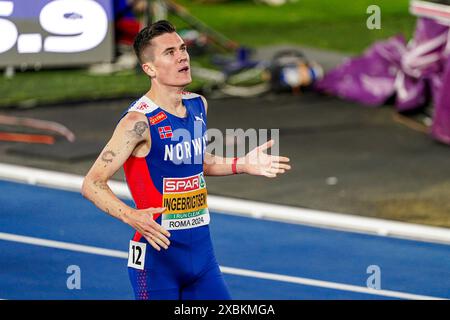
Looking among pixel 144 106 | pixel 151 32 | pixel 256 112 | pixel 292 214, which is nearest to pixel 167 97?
pixel 144 106

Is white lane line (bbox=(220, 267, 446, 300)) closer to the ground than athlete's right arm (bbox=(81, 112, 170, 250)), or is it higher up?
closer to the ground

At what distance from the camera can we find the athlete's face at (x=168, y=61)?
8.68 metres

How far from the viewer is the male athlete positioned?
8680 mm

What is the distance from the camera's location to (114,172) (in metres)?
8.48

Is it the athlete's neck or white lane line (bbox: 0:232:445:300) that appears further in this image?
white lane line (bbox: 0:232:445:300)

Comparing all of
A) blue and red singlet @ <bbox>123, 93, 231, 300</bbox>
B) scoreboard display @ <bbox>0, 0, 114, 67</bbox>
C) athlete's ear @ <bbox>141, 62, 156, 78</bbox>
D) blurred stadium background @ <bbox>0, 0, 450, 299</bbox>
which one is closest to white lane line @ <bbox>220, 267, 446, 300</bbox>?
blurred stadium background @ <bbox>0, 0, 450, 299</bbox>

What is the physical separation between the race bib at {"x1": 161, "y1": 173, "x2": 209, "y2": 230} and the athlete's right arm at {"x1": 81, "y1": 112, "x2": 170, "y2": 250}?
19 cm

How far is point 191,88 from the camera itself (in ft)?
73.0

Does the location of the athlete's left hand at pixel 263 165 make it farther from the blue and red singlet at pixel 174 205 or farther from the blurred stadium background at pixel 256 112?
the blurred stadium background at pixel 256 112

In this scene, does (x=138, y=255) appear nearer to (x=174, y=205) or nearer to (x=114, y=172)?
(x=174, y=205)

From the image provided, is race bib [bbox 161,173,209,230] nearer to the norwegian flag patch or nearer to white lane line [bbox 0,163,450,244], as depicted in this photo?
the norwegian flag patch

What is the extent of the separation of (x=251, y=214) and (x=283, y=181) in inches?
62.5
